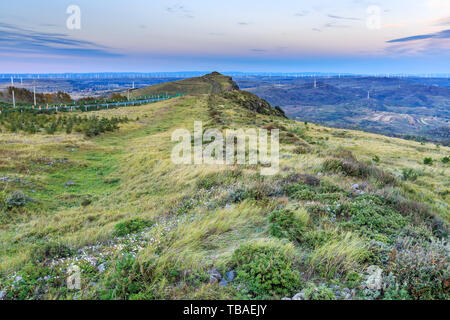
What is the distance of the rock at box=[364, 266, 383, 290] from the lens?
151 inches

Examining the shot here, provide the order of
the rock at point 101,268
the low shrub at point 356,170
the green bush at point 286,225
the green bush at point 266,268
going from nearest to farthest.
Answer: the green bush at point 266,268
the rock at point 101,268
the green bush at point 286,225
the low shrub at point 356,170

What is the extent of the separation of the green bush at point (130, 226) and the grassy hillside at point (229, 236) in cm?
3

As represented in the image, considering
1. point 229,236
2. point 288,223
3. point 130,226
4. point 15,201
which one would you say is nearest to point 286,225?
point 288,223

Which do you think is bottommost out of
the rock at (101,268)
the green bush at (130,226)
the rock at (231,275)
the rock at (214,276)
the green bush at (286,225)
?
the green bush at (130,226)

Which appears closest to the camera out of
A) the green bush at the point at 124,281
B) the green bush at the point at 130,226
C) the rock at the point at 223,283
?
the green bush at the point at 124,281

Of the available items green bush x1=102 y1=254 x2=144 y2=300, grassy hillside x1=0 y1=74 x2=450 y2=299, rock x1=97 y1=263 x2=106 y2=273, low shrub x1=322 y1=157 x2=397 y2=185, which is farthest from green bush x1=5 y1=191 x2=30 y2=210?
low shrub x1=322 y1=157 x2=397 y2=185

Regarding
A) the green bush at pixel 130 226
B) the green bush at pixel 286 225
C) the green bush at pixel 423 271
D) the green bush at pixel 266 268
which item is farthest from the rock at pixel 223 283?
the green bush at pixel 130 226

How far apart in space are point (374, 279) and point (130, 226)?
5172mm

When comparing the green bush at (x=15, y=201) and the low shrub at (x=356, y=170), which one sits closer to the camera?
the green bush at (x=15, y=201)

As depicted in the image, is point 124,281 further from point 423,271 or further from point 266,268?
point 423,271

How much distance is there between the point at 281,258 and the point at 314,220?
191 centimetres

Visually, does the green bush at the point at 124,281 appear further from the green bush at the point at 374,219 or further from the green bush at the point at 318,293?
the green bush at the point at 374,219

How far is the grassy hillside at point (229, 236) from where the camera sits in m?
3.92
